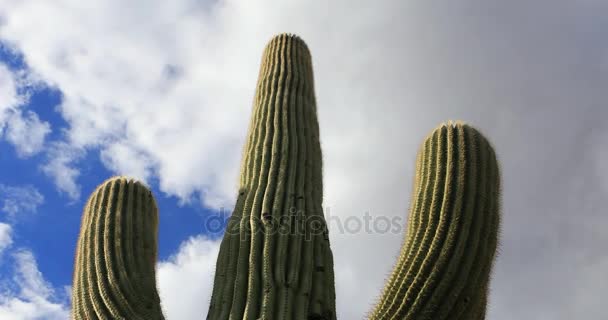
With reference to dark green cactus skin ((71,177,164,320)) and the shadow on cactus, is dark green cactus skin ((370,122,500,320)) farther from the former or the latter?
dark green cactus skin ((71,177,164,320))

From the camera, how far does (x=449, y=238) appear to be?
5.51m

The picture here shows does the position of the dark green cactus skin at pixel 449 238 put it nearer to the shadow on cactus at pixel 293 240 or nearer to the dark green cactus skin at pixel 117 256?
the shadow on cactus at pixel 293 240

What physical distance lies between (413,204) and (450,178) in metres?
0.38

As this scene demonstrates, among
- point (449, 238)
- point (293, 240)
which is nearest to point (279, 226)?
point (293, 240)

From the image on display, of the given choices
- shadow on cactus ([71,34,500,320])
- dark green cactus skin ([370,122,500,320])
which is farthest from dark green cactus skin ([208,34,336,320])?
dark green cactus skin ([370,122,500,320])

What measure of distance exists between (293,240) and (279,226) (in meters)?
0.16

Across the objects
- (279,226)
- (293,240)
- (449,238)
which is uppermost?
(279,226)

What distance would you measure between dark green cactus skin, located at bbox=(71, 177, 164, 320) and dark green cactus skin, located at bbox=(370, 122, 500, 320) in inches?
76.7

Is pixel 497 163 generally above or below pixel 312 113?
below

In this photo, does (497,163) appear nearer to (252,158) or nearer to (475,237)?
(475,237)

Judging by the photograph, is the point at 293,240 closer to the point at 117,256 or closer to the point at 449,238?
the point at 449,238

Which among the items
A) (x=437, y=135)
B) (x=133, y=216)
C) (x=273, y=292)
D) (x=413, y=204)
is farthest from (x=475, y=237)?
(x=133, y=216)

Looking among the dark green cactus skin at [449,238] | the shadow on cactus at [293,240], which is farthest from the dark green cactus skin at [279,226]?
the dark green cactus skin at [449,238]

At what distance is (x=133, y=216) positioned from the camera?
683 centimetres
